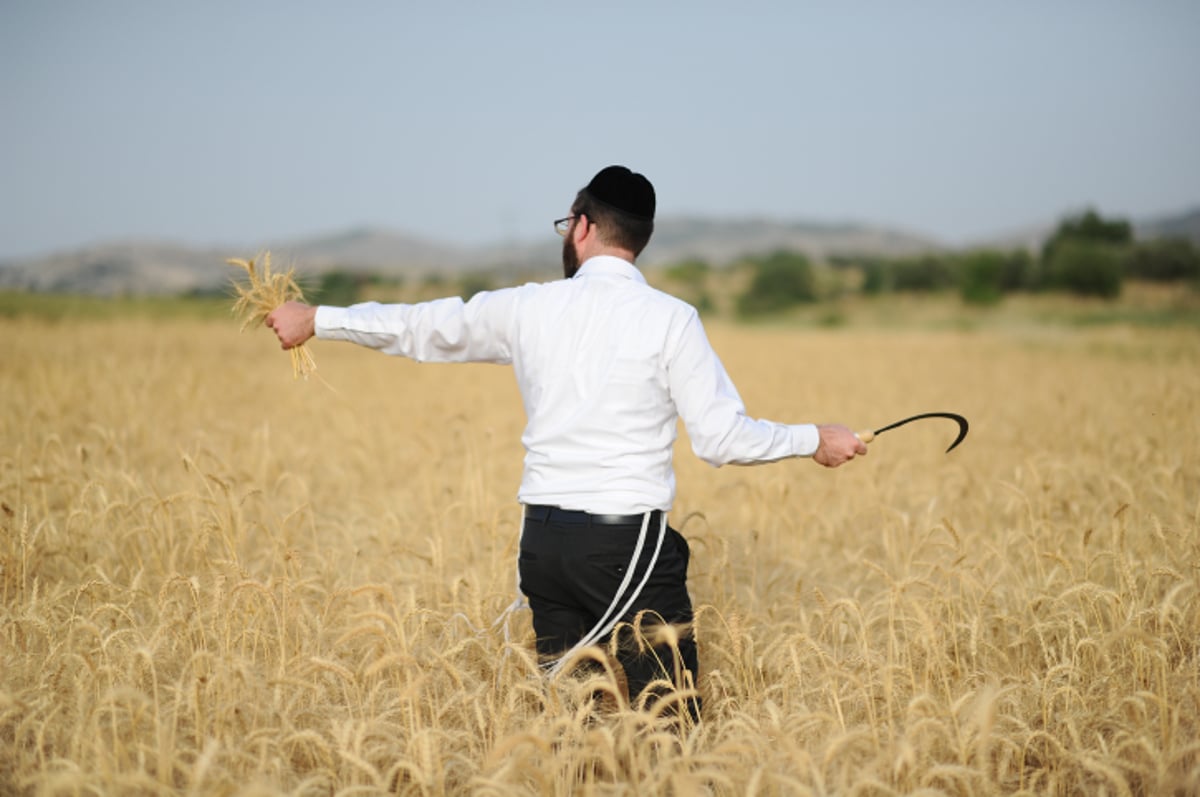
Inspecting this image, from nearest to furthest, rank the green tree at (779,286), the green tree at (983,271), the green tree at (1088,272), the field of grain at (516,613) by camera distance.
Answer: the field of grain at (516,613)
the green tree at (1088,272)
the green tree at (983,271)
the green tree at (779,286)

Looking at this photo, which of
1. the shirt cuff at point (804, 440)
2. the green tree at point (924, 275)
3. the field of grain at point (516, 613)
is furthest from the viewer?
the green tree at point (924, 275)

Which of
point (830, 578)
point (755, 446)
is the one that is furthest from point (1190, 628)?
point (755, 446)

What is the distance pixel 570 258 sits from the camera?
320cm

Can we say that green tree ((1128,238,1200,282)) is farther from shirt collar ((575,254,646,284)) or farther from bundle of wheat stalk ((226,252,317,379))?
bundle of wheat stalk ((226,252,317,379))

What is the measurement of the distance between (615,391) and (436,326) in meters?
0.69

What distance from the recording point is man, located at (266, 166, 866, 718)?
289 cm

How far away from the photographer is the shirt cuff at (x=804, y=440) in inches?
119

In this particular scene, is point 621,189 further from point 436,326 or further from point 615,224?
point 436,326

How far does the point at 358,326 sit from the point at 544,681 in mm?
1431

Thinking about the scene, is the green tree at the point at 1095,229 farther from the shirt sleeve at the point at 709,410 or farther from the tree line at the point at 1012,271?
the shirt sleeve at the point at 709,410

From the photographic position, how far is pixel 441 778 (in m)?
2.43

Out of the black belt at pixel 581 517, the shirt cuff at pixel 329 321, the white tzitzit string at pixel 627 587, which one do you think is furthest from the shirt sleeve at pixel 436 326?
the white tzitzit string at pixel 627 587

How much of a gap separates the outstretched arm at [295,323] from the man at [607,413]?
0.09 m

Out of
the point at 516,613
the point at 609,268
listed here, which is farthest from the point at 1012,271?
the point at 609,268
